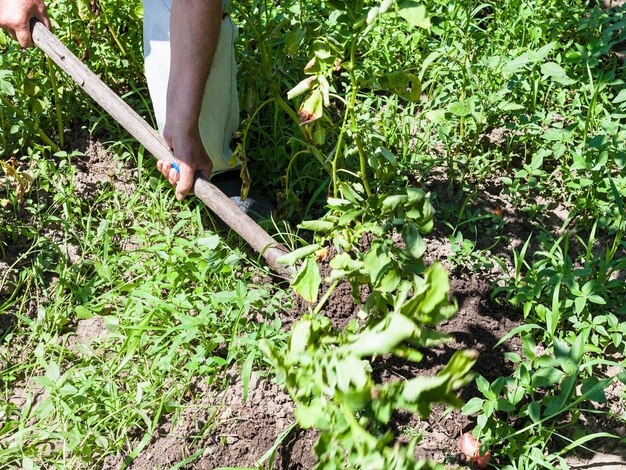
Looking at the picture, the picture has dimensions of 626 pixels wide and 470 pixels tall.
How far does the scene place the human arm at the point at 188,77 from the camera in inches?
99.0

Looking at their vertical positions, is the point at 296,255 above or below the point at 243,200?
above

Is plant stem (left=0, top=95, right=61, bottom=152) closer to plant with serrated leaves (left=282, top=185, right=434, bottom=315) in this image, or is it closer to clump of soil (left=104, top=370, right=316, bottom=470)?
clump of soil (left=104, top=370, right=316, bottom=470)

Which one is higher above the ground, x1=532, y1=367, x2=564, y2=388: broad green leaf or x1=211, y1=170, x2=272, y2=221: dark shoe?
x1=211, y1=170, x2=272, y2=221: dark shoe

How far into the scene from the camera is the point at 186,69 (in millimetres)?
2604

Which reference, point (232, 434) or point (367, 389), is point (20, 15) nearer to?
point (232, 434)

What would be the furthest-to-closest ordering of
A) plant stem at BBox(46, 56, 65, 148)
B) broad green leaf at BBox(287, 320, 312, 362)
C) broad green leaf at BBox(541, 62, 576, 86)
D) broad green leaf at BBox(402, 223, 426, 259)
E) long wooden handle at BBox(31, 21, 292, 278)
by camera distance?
1. plant stem at BBox(46, 56, 65, 148)
2. broad green leaf at BBox(541, 62, 576, 86)
3. long wooden handle at BBox(31, 21, 292, 278)
4. broad green leaf at BBox(402, 223, 426, 259)
5. broad green leaf at BBox(287, 320, 312, 362)

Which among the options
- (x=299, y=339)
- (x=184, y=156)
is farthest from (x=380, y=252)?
(x=184, y=156)

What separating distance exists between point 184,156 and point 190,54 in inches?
13.8

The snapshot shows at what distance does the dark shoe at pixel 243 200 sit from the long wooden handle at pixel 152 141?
23 cm

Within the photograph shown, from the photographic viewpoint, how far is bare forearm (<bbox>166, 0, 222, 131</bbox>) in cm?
251

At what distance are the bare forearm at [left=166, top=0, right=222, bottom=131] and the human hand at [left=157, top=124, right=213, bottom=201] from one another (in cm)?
3

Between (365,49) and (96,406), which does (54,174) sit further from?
(365,49)

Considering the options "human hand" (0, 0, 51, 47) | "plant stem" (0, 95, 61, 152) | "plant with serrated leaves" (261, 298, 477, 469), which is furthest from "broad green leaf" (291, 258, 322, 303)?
"human hand" (0, 0, 51, 47)

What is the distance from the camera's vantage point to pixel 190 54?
258 centimetres
